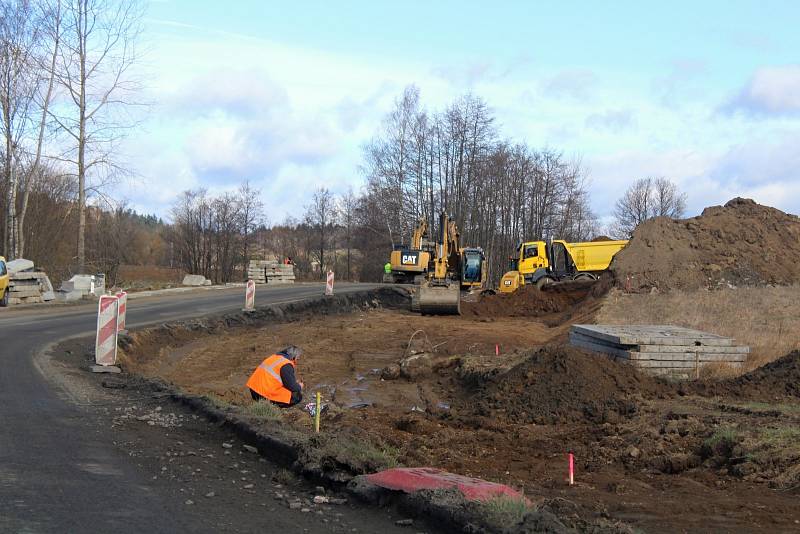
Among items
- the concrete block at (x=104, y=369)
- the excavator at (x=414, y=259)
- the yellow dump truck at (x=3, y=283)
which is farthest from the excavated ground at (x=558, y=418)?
the excavator at (x=414, y=259)

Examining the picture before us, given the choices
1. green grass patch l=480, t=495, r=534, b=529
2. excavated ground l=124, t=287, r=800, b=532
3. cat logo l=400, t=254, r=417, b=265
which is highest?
cat logo l=400, t=254, r=417, b=265

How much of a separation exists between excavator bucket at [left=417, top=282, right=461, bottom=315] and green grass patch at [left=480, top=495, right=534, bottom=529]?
2409cm

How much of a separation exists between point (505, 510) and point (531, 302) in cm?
2700

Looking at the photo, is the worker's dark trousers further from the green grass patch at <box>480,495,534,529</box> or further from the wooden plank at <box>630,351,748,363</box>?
the wooden plank at <box>630,351,748,363</box>

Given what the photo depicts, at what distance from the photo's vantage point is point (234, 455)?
26.4 ft

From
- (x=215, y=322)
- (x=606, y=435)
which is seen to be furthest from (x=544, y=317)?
(x=606, y=435)

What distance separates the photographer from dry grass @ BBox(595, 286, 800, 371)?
58.1 feet

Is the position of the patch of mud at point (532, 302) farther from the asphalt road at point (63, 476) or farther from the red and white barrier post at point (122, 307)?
the asphalt road at point (63, 476)

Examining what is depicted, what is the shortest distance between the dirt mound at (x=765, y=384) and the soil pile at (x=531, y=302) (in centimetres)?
1819

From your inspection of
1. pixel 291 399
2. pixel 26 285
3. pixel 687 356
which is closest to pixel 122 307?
pixel 291 399

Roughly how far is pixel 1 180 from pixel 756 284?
34.8 m

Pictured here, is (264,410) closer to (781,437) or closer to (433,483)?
(433,483)

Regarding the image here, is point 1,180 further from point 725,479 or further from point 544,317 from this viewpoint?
point 725,479

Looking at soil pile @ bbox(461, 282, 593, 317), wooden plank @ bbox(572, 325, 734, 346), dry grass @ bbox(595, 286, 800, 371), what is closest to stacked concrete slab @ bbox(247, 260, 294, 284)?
soil pile @ bbox(461, 282, 593, 317)
